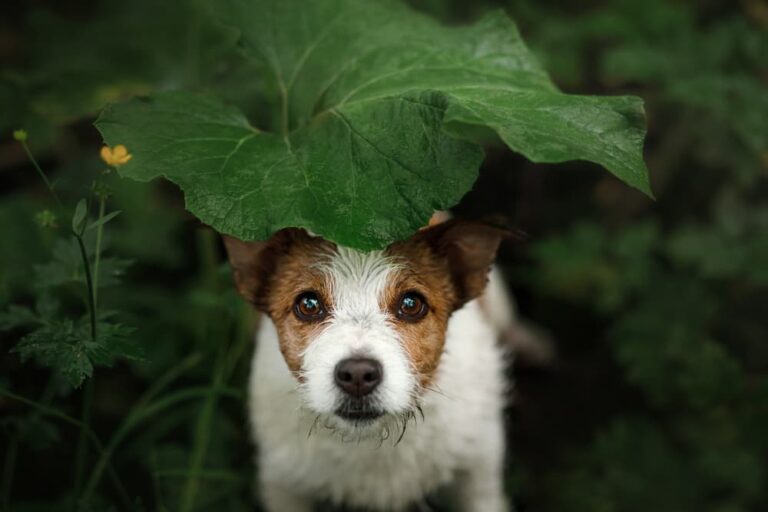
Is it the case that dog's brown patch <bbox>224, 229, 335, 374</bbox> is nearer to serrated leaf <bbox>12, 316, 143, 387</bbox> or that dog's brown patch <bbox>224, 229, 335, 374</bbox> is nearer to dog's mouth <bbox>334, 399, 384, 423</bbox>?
dog's mouth <bbox>334, 399, 384, 423</bbox>

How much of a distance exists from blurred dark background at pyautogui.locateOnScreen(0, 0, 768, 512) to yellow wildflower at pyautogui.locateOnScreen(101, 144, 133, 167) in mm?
611

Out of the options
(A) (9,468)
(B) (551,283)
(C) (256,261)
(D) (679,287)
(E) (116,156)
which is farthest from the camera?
(B) (551,283)

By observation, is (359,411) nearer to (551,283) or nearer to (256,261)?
(256,261)

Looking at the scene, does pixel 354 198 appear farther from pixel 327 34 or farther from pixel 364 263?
pixel 327 34

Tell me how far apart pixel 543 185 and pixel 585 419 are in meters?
1.28

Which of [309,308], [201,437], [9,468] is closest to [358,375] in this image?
[309,308]

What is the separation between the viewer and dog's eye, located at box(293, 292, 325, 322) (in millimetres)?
2127

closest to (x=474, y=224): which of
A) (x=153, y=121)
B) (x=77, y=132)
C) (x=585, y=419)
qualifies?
(x=153, y=121)

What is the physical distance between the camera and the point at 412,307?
2150mm

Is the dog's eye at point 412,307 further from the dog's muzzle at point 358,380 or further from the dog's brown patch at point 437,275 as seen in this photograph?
the dog's muzzle at point 358,380

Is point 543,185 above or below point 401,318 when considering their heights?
below

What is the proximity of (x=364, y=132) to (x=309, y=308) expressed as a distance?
1.63 ft

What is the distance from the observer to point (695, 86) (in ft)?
10.5

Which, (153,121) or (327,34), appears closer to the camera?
(153,121)
